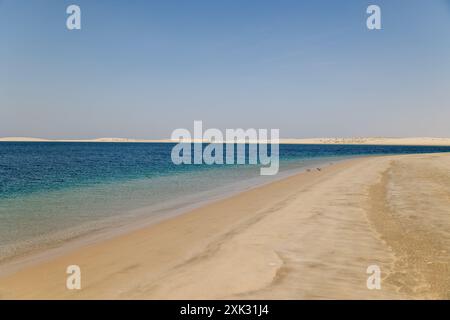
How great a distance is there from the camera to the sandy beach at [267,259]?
5.79 metres

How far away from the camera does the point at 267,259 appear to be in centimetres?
738

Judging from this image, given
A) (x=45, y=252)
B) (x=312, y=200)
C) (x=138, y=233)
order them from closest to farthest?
(x=45, y=252)
(x=138, y=233)
(x=312, y=200)

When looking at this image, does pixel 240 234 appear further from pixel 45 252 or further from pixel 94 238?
pixel 45 252

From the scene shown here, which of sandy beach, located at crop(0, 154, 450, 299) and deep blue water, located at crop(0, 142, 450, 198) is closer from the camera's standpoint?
sandy beach, located at crop(0, 154, 450, 299)

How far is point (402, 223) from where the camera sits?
34.2 feet

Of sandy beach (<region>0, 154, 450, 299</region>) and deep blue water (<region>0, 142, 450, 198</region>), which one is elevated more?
sandy beach (<region>0, 154, 450, 299</region>)

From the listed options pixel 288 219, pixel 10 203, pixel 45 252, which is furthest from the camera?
pixel 10 203

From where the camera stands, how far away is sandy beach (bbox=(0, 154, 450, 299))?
5.79m

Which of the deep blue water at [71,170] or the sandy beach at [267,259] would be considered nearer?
the sandy beach at [267,259]

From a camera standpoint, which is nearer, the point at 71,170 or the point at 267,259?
the point at 267,259

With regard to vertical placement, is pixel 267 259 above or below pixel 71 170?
above

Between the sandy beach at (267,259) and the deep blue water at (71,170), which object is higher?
the sandy beach at (267,259)

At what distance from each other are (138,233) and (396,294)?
7.73 m
